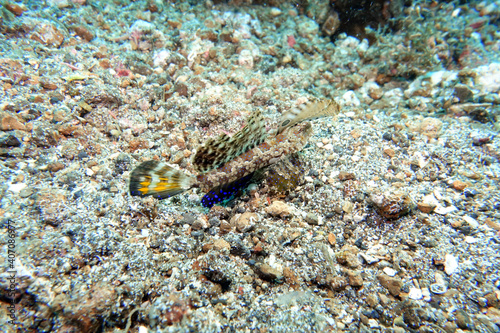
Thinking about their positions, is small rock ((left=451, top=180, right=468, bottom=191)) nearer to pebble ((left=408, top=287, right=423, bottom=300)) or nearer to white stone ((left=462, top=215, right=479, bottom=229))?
white stone ((left=462, top=215, right=479, bottom=229))

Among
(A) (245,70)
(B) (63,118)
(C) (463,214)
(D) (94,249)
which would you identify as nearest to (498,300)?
(C) (463,214)

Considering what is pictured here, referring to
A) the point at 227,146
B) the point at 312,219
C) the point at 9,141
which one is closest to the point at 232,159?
the point at 227,146

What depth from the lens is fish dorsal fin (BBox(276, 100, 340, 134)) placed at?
3.71 m

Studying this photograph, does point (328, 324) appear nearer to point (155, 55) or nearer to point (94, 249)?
point (94, 249)

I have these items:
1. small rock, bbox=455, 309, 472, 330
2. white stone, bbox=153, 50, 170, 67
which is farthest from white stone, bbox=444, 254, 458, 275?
white stone, bbox=153, 50, 170, 67

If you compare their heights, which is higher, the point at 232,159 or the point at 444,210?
the point at 232,159

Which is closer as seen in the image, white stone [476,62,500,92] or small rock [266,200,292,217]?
small rock [266,200,292,217]

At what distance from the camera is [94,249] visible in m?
2.66

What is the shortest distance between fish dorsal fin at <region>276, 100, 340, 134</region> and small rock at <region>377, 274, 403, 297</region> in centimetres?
248

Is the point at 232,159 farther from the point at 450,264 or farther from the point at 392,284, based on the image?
the point at 450,264

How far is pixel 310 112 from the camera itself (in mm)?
3781

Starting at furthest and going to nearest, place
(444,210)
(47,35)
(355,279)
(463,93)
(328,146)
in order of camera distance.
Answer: (463,93) → (47,35) → (328,146) → (444,210) → (355,279)

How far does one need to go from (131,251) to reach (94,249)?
0.40 m

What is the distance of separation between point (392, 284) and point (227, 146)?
9.01 ft
